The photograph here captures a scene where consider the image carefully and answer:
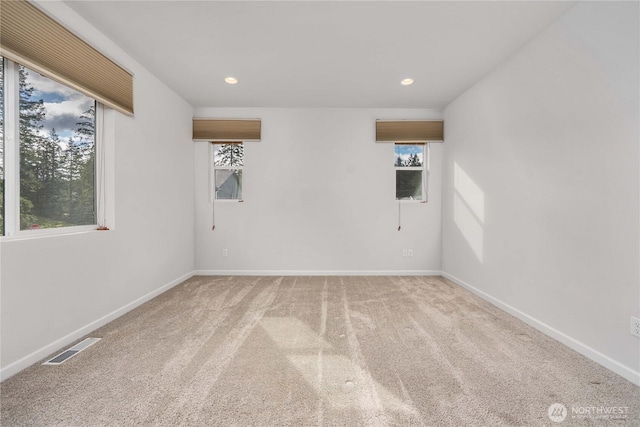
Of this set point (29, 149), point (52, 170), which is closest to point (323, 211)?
point (52, 170)

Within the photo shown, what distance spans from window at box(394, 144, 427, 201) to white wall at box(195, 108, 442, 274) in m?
0.14

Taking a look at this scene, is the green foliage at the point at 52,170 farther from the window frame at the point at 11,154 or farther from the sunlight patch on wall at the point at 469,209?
the sunlight patch on wall at the point at 469,209

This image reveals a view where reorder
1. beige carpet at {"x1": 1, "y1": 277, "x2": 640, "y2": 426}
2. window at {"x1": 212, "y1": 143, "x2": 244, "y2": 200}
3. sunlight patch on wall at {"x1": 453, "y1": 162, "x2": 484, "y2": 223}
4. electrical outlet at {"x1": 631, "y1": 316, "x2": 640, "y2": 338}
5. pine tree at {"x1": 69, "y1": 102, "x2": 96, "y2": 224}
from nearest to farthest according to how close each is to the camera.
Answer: beige carpet at {"x1": 1, "y1": 277, "x2": 640, "y2": 426} < electrical outlet at {"x1": 631, "y1": 316, "x2": 640, "y2": 338} < pine tree at {"x1": 69, "y1": 102, "x2": 96, "y2": 224} < sunlight patch on wall at {"x1": 453, "y1": 162, "x2": 484, "y2": 223} < window at {"x1": 212, "y1": 143, "x2": 244, "y2": 200}

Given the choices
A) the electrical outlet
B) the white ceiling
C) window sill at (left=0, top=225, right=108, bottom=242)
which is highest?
the white ceiling

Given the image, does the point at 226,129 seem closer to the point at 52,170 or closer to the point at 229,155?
the point at 229,155

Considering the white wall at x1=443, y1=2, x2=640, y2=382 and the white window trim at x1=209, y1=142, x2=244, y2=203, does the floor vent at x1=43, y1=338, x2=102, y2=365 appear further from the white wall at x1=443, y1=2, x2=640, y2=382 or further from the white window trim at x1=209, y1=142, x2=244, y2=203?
the white wall at x1=443, y1=2, x2=640, y2=382

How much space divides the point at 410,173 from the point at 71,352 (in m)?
4.57

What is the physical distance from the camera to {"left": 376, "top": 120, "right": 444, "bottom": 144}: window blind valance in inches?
169

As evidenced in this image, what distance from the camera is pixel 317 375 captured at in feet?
5.70

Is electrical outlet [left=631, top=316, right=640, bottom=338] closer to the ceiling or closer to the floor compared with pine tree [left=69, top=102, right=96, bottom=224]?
closer to the floor

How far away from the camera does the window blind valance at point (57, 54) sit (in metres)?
1.74

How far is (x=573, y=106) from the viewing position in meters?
2.10

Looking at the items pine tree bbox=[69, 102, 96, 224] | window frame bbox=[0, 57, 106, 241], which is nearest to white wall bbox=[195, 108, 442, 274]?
pine tree bbox=[69, 102, 96, 224]

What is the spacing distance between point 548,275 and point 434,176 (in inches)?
92.7
